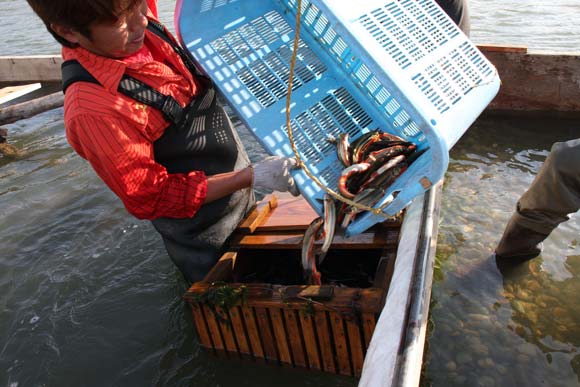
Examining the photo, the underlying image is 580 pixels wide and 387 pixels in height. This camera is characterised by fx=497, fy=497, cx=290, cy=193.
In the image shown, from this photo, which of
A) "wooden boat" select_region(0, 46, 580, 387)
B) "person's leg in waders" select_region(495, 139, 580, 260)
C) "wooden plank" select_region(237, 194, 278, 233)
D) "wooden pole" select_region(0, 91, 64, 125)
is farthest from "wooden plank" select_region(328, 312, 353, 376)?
"wooden pole" select_region(0, 91, 64, 125)

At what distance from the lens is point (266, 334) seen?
3100 millimetres

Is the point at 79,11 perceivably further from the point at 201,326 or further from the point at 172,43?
the point at 201,326

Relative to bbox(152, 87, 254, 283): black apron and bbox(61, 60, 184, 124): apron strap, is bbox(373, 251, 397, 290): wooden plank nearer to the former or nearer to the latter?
bbox(152, 87, 254, 283): black apron

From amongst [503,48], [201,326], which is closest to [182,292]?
[201,326]

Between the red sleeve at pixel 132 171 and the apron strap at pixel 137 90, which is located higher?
the apron strap at pixel 137 90

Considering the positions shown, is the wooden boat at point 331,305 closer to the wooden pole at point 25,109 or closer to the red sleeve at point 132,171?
the red sleeve at point 132,171

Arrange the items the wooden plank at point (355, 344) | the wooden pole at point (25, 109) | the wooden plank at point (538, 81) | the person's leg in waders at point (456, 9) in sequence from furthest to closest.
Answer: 1. the wooden pole at point (25, 109)
2. the wooden plank at point (538, 81)
3. the person's leg in waders at point (456, 9)
4. the wooden plank at point (355, 344)

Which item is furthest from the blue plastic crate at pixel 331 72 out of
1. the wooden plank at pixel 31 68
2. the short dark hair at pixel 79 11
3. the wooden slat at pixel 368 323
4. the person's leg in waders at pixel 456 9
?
the wooden plank at pixel 31 68

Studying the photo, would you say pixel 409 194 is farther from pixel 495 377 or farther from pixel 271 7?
pixel 271 7

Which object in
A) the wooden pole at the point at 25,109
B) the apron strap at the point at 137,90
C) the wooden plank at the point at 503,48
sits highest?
the apron strap at the point at 137,90

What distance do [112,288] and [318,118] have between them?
95.2 inches

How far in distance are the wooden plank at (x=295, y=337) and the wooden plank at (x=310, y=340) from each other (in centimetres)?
3

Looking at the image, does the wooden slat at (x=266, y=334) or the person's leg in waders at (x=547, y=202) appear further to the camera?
the person's leg in waders at (x=547, y=202)

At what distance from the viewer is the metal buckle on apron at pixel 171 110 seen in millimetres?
2654
